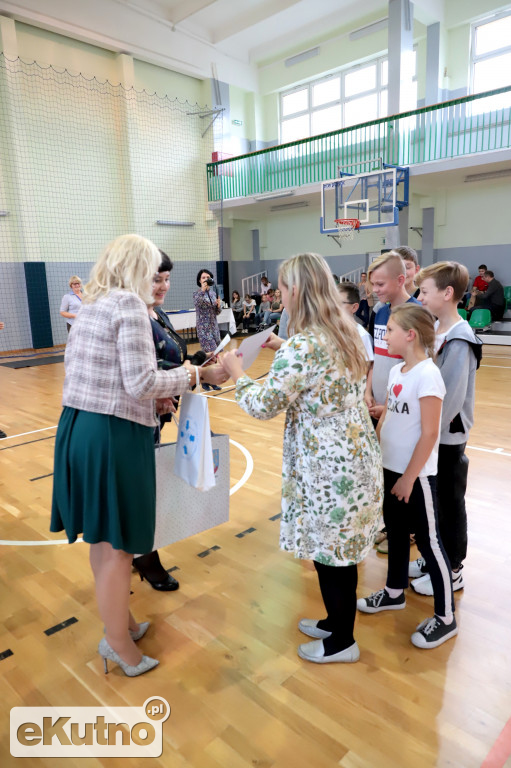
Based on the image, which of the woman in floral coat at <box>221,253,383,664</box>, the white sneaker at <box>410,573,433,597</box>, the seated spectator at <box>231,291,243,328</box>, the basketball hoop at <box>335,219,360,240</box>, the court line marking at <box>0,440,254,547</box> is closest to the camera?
the woman in floral coat at <box>221,253,383,664</box>

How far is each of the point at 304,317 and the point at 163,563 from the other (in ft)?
5.43

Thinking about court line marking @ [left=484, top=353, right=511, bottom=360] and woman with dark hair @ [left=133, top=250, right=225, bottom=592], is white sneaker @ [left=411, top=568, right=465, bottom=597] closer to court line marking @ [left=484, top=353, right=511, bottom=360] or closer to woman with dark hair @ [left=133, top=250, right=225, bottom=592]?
woman with dark hair @ [left=133, top=250, right=225, bottom=592]

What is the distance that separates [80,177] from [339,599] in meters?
11.6

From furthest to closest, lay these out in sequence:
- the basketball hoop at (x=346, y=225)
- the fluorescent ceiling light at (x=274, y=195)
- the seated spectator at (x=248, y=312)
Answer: the seated spectator at (x=248, y=312) → the fluorescent ceiling light at (x=274, y=195) → the basketball hoop at (x=346, y=225)

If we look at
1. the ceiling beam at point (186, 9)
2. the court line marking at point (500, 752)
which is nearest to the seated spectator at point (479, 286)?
the ceiling beam at point (186, 9)

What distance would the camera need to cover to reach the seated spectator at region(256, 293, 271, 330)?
12932 mm

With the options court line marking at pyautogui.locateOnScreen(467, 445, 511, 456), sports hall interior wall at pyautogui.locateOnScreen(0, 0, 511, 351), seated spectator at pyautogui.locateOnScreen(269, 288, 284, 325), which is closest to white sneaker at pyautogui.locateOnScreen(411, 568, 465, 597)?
court line marking at pyautogui.locateOnScreen(467, 445, 511, 456)

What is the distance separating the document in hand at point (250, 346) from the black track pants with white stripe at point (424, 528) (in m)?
0.71

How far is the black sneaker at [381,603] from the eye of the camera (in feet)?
7.11

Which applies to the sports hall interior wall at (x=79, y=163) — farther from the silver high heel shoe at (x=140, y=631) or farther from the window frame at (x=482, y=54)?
the silver high heel shoe at (x=140, y=631)

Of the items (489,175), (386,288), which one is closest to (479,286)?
(489,175)

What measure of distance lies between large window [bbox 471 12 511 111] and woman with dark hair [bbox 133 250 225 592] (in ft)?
36.6

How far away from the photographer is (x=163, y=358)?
2025 mm

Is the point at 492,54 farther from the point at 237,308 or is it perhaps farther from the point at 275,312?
the point at 237,308
